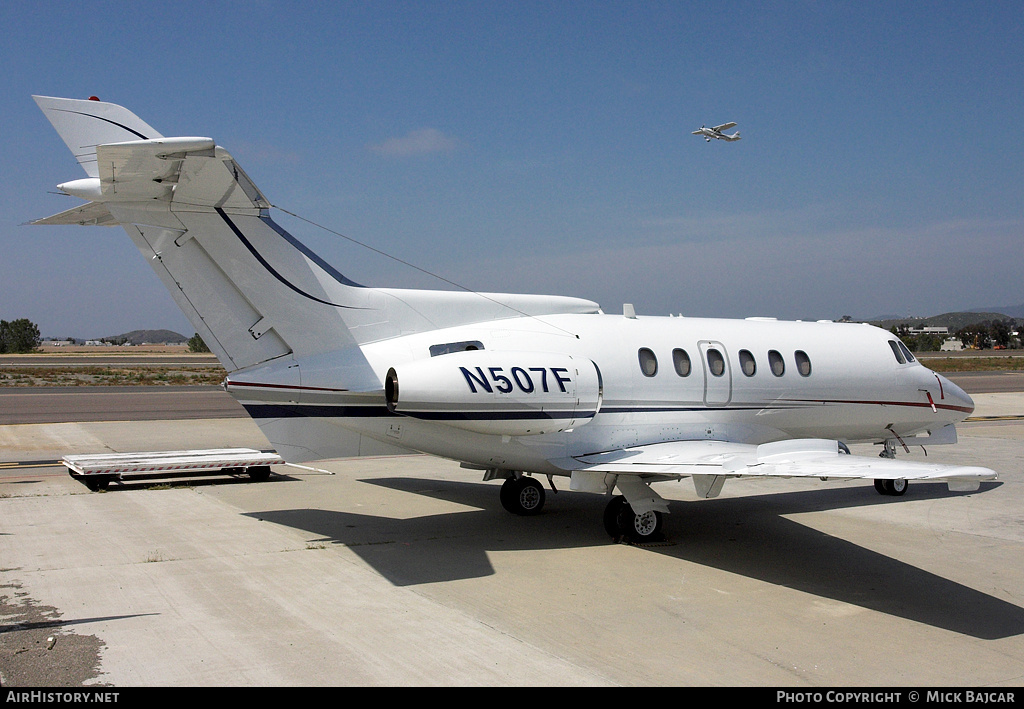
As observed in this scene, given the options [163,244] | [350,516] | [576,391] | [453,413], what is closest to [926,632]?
[576,391]

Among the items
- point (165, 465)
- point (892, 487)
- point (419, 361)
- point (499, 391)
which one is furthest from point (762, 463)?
point (165, 465)

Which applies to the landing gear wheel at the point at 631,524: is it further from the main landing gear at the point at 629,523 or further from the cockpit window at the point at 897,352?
the cockpit window at the point at 897,352

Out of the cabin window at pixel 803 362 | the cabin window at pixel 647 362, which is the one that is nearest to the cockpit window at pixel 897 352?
the cabin window at pixel 803 362

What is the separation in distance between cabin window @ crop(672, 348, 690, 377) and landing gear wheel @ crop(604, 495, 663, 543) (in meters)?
2.02

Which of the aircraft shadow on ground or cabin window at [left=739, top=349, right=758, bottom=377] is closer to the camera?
the aircraft shadow on ground

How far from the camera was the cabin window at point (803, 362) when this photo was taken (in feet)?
39.9

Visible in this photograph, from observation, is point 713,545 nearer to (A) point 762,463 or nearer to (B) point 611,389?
(A) point 762,463

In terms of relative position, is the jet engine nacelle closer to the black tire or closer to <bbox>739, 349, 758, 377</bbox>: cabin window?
<bbox>739, 349, 758, 377</bbox>: cabin window

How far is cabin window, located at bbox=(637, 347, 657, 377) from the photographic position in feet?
35.1

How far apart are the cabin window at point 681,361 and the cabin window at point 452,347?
290cm

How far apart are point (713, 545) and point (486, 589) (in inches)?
140

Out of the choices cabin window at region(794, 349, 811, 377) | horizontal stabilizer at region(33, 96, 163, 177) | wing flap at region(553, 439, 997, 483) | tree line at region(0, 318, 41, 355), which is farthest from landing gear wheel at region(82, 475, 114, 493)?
tree line at region(0, 318, 41, 355)

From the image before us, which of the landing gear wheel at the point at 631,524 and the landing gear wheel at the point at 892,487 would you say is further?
the landing gear wheel at the point at 892,487
